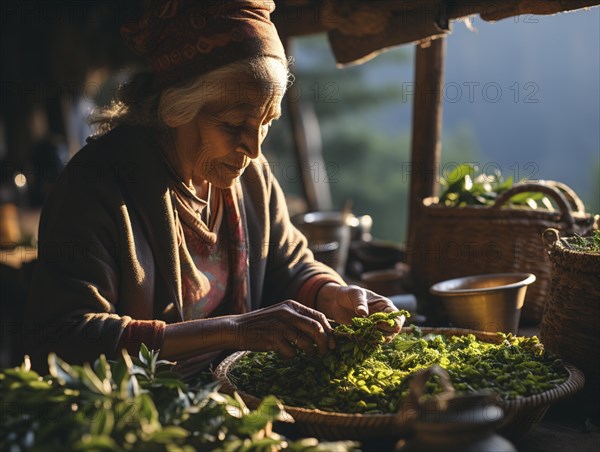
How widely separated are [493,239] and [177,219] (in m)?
1.51

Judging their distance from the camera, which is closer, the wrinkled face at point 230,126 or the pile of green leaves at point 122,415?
the pile of green leaves at point 122,415

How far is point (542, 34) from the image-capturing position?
1909 centimetres

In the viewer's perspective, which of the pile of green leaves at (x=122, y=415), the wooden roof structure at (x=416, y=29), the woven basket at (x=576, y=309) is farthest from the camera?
the wooden roof structure at (x=416, y=29)

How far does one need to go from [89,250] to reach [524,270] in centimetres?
193

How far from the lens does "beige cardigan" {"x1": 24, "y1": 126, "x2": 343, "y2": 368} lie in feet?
7.04

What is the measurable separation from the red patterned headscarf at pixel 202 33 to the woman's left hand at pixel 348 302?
0.92 m

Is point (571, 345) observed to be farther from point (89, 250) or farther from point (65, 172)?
point (65, 172)

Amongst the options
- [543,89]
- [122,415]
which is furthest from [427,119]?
[543,89]

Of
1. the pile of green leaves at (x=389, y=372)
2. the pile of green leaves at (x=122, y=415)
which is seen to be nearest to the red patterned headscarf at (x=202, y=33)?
the pile of green leaves at (x=389, y=372)

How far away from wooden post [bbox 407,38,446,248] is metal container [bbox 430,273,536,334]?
107 cm

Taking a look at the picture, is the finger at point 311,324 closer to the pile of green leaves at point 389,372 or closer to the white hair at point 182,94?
the pile of green leaves at point 389,372

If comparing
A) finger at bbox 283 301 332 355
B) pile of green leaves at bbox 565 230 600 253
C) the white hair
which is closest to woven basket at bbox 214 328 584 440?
finger at bbox 283 301 332 355

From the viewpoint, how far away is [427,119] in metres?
3.76

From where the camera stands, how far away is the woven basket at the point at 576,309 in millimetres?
1930
